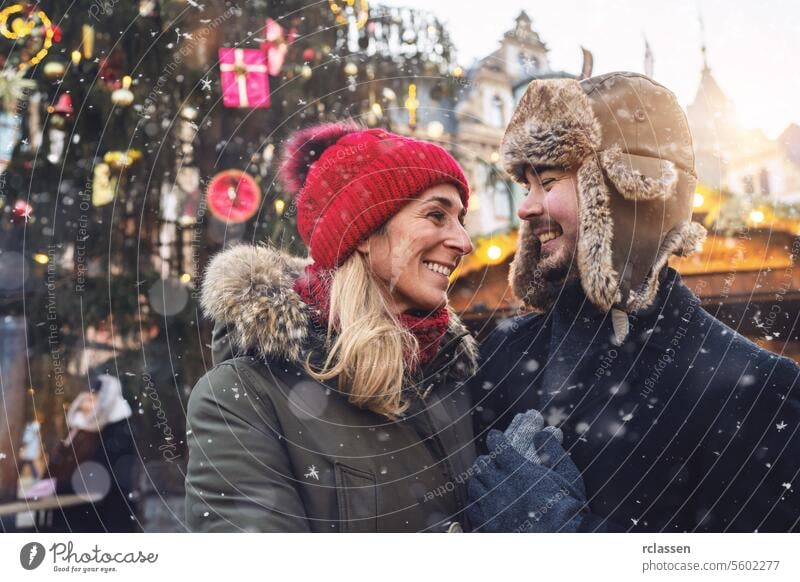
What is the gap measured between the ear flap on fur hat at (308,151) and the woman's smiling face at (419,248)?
0.19m

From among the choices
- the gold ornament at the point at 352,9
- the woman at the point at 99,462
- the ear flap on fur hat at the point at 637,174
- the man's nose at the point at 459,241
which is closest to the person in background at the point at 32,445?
the woman at the point at 99,462

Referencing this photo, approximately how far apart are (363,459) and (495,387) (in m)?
0.34

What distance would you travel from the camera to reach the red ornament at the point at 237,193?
173 centimetres

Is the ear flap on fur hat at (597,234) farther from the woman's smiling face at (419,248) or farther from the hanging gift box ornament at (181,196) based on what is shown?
the hanging gift box ornament at (181,196)

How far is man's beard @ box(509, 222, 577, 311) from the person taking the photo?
1.31 metres

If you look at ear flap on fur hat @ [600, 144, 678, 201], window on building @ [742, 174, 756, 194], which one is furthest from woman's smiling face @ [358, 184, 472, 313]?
window on building @ [742, 174, 756, 194]

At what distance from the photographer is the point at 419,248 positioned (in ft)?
4.07

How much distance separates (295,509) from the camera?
3.61 ft

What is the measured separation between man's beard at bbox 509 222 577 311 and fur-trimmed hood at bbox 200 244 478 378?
45 centimetres

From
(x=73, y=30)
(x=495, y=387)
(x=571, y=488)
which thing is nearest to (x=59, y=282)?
(x=73, y=30)

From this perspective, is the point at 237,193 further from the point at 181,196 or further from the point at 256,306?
the point at 256,306

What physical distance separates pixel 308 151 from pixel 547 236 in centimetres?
48

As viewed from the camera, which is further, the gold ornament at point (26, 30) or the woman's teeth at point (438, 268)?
the gold ornament at point (26, 30)
